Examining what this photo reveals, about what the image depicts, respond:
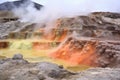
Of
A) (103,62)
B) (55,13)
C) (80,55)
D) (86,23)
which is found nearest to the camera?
(103,62)

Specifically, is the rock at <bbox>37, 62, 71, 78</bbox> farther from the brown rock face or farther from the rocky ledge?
the brown rock face

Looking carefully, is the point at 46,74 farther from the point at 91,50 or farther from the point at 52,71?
the point at 91,50

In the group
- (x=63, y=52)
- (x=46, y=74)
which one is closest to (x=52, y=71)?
(x=46, y=74)

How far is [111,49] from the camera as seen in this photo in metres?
12.1

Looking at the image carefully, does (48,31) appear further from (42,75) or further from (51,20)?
(42,75)

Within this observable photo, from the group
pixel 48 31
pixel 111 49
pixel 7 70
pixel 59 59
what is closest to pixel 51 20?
pixel 48 31

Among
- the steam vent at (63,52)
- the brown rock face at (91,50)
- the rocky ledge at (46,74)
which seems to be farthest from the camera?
the brown rock face at (91,50)

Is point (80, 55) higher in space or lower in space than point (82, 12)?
lower

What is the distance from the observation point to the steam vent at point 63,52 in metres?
5.97

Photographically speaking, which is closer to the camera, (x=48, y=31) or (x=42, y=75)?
(x=42, y=75)

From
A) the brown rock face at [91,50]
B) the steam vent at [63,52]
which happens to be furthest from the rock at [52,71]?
the brown rock face at [91,50]

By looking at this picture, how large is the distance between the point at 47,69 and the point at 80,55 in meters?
7.66

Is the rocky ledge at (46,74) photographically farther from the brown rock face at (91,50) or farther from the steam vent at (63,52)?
the brown rock face at (91,50)

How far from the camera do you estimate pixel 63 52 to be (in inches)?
599
